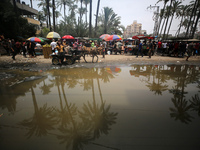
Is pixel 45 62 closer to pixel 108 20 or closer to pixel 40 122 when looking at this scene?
pixel 40 122

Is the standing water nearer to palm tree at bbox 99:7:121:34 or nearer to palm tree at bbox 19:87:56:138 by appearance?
palm tree at bbox 19:87:56:138

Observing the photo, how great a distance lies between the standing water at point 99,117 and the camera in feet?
8.02

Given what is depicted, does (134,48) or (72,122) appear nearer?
(72,122)

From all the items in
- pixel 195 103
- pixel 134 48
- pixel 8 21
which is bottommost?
pixel 195 103

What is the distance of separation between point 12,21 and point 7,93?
57.8 ft

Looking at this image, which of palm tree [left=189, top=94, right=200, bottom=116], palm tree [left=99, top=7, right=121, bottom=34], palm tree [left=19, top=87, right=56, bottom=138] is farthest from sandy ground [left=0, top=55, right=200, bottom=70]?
palm tree [left=99, top=7, right=121, bottom=34]

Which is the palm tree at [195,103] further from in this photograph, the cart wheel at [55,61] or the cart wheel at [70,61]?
the cart wheel at [55,61]

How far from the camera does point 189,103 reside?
3.95 meters

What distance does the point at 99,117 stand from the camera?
3.25 metres

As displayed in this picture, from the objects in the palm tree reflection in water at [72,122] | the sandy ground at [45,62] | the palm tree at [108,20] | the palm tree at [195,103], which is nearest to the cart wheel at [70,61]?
the sandy ground at [45,62]

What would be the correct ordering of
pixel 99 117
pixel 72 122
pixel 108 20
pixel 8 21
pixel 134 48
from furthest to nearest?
1. pixel 108 20
2. pixel 134 48
3. pixel 8 21
4. pixel 99 117
5. pixel 72 122

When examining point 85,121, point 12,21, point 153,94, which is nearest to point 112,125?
point 85,121

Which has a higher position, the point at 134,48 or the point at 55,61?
the point at 134,48

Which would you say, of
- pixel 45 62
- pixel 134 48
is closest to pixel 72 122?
pixel 45 62
